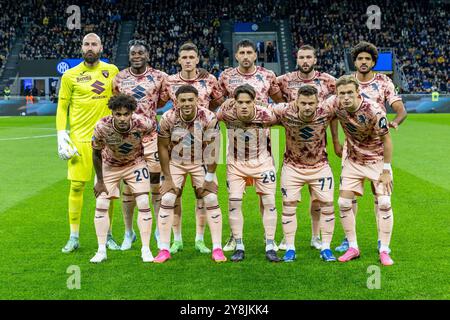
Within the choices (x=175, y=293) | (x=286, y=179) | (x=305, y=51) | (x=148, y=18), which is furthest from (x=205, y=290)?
(x=148, y=18)

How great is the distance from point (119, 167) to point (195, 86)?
1327 mm

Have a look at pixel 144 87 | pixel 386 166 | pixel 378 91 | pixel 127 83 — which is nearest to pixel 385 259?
pixel 386 166

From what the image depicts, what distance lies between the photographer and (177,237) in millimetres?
8141

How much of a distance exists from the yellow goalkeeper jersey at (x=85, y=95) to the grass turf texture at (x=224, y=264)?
1.46 m

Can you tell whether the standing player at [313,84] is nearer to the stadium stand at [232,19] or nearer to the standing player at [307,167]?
the standing player at [307,167]

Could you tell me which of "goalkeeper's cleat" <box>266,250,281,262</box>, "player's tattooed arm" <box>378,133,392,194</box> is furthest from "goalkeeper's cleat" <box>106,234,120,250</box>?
"player's tattooed arm" <box>378,133,392,194</box>

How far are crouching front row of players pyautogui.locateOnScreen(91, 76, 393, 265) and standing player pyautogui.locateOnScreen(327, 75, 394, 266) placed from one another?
1 cm

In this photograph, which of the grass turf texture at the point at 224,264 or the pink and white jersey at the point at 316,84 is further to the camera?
the pink and white jersey at the point at 316,84

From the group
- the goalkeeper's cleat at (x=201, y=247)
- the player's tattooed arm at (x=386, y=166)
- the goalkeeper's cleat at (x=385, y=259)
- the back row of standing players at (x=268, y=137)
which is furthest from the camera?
the goalkeeper's cleat at (x=201, y=247)

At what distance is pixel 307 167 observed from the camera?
7523 mm

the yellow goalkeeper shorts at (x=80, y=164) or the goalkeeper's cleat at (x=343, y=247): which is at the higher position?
the yellow goalkeeper shorts at (x=80, y=164)

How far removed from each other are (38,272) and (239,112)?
271cm

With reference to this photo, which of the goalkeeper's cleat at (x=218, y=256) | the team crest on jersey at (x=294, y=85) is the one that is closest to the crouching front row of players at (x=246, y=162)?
the goalkeeper's cleat at (x=218, y=256)

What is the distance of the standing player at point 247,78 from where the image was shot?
313 inches
